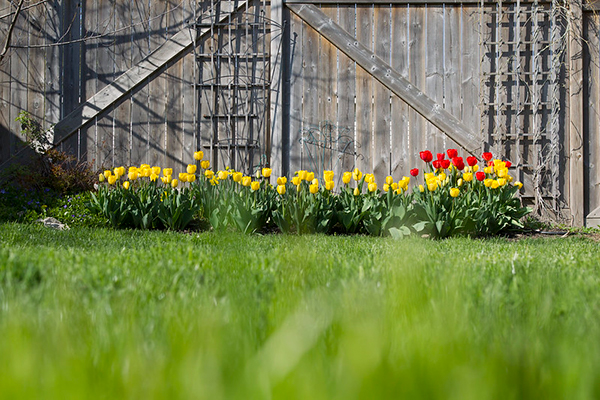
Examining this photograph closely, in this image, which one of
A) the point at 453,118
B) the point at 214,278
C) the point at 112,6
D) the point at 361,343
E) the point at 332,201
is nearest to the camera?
the point at 361,343

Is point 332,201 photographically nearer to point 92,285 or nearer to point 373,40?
point 373,40

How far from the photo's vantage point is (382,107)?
648 cm

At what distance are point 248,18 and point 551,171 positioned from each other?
15.0 feet

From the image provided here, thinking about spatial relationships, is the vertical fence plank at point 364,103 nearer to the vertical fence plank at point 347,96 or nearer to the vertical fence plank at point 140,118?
the vertical fence plank at point 347,96

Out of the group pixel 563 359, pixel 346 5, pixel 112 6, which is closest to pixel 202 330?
pixel 563 359

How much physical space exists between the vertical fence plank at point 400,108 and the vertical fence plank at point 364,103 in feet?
1.00

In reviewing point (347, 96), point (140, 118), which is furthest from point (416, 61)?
point (140, 118)

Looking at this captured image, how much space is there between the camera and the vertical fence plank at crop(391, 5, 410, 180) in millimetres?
6465

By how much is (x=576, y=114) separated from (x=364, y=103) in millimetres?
2794

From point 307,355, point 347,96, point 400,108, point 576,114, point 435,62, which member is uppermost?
point 435,62

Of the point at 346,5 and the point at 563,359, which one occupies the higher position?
the point at 346,5

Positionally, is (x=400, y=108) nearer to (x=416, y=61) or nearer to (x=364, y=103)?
(x=364, y=103)

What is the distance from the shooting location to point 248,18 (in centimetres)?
669

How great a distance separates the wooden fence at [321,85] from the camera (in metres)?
6.43
